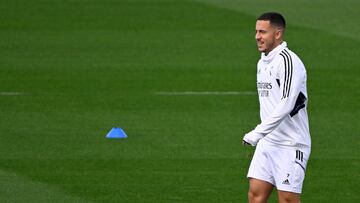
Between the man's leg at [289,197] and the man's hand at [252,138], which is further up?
the man's hand at [252,138]

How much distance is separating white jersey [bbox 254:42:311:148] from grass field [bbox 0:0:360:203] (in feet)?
9.36

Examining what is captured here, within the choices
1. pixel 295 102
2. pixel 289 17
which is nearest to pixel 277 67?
pixel 295 102

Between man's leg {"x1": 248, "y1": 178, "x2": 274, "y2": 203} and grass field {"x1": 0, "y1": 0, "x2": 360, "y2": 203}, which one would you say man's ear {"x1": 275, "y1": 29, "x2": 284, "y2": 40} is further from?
grass field {"x1": 0, "y1": 0, "x2": 360, "y2": 203}

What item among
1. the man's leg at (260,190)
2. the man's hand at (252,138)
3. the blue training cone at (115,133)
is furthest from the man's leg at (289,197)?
the blue training cone at (115,133)

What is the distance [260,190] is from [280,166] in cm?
29

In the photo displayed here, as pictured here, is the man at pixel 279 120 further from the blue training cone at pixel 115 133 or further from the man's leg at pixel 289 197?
the blue training cone at pixel 115 133

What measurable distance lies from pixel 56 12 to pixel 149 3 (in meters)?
3.50

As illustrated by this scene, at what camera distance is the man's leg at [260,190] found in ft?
35.9

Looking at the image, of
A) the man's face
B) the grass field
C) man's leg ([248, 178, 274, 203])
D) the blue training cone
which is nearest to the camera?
the man's face

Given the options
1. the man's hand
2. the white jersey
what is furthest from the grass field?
the man's hand

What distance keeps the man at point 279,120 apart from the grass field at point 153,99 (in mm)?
2674

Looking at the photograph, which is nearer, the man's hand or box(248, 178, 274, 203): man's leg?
the man's hand

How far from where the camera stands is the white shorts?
1081cm

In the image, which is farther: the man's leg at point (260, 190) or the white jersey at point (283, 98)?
the man's leg at point (260, 190)
